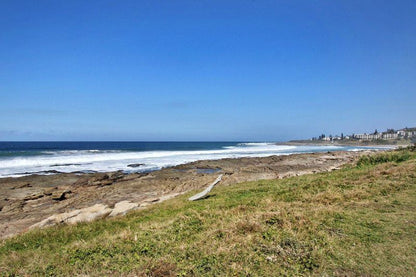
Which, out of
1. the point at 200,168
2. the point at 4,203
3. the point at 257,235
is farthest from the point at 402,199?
the point at 200,168

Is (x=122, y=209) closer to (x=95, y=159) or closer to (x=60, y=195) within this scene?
(x=60, y=195)

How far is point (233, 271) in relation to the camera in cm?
424

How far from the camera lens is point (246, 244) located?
16.9 ft

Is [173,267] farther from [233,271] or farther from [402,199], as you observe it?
[402,199]

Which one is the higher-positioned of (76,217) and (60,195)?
(76,217)

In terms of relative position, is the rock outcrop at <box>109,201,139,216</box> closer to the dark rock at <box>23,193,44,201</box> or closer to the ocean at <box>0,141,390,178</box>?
the dark rock at <box>23,193,44,201</box>

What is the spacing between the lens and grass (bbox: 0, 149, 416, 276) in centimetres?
434

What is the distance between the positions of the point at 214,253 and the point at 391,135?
180m

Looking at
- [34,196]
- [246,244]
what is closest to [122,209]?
[246,244]

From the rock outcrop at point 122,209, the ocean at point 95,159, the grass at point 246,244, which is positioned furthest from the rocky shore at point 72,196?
the ocean at point 95,159

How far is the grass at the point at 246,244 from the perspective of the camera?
14.3ft

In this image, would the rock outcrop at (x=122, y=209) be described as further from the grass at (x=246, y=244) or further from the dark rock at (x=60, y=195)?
the dark rock at (x=60, y=195)

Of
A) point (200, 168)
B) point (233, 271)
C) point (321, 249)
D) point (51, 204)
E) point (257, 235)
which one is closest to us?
point (233, 271)

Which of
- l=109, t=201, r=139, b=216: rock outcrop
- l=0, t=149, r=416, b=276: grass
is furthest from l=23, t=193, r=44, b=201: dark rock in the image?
l=0, t=149, r=416, b=276: grass
